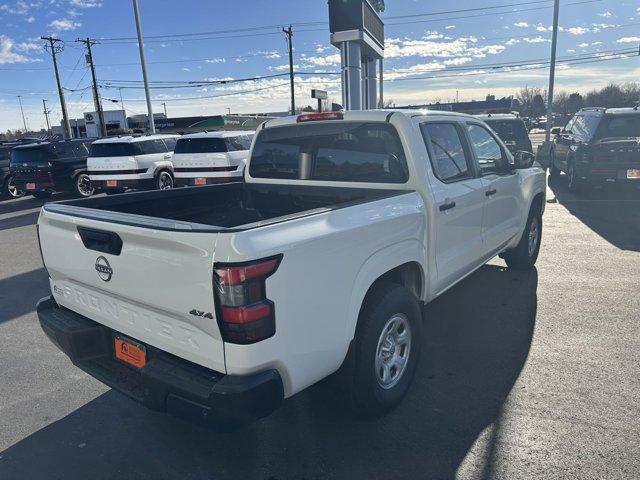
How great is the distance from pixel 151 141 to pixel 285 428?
1263 centimetres

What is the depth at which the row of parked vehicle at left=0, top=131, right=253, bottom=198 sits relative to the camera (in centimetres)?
1215

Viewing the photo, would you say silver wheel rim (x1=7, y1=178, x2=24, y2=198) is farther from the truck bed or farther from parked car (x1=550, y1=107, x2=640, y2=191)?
parked car (x1=550, y1=107, x2=640, y2=191)

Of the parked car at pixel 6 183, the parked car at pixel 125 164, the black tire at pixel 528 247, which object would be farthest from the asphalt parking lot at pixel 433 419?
the parked car at pixel 6 183

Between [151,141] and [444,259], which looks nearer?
[444,259]

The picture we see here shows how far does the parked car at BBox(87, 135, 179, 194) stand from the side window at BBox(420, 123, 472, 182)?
1092cm

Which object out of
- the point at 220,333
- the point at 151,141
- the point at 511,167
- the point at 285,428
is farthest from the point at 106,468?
the point at 151,141

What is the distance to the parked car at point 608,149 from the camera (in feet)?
32.4

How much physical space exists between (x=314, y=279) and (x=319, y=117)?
77.6 inches

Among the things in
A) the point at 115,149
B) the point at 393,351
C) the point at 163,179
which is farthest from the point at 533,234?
the point at 115,149

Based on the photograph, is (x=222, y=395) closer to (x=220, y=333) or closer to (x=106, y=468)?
(x=220, y=333)

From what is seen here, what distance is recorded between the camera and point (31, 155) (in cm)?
1441

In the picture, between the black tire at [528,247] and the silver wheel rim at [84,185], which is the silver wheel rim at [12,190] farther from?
the black tire at [528,247]

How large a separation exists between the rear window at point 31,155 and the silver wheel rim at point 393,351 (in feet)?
47.2

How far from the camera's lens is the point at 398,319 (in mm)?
3154
